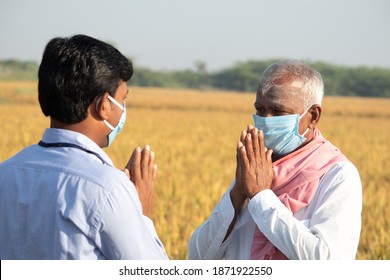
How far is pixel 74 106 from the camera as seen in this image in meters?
2.38

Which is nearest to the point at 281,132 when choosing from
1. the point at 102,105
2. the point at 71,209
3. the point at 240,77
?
the point at 102,105

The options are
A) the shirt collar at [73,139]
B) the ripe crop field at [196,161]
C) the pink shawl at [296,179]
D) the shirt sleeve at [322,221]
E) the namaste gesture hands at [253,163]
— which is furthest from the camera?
the ripe crop field at [196,161]

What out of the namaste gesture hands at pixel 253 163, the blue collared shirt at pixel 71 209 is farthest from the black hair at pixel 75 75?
the namaste gesture hands at pixel 253 163

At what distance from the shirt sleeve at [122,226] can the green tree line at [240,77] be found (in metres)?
Result: 80.6

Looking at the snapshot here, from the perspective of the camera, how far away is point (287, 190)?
3053 millimetres

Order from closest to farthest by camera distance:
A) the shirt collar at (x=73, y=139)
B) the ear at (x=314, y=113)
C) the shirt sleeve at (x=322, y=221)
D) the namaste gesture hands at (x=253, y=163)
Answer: the shirt collar at (x=73, y=139), the shirt sleeve at (x=322, y=221), the namaste gesture hands at (x=253, y=163), the ear at (x=314, y=113)

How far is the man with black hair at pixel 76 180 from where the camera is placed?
2.20 metres

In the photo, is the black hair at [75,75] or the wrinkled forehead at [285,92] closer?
the black hair at [75,75]

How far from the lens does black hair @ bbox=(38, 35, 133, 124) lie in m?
2.36

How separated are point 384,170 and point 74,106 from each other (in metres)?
12.3

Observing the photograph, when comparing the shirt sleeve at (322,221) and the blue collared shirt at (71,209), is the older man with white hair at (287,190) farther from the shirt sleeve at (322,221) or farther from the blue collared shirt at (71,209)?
the blue collared shirt at (71,209)

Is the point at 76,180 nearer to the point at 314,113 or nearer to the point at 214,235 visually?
the point at 214,235

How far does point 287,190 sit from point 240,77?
3783 inches
